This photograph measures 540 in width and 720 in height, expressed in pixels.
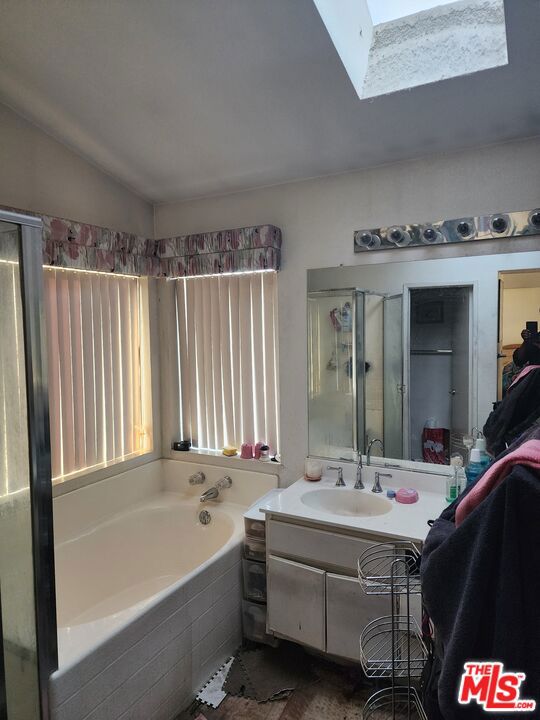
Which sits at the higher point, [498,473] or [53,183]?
[53,183]

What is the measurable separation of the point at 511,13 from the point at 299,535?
2053 mm

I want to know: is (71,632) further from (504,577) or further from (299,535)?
(504,577)

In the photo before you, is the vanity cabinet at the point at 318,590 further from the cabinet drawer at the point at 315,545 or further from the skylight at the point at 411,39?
the skylight at the point at 411,39

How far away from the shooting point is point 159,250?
2.78 m

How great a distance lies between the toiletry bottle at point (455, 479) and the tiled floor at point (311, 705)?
0.92 meters

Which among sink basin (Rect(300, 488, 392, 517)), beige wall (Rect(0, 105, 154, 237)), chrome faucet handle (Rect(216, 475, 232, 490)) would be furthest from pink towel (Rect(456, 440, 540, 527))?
beige wall (Rect(0, 105, 154, 237))

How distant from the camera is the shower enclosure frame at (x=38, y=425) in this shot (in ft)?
4.09

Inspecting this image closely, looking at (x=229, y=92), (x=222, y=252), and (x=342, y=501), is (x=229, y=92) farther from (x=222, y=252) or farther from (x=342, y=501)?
(x=342, y=501)

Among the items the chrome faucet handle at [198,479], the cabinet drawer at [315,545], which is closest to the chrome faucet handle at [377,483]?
the cabinet drawer at [315,545]

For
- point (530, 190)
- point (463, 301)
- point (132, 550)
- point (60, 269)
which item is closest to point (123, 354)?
point (60, 269)

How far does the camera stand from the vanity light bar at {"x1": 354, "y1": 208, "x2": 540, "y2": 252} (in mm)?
1884

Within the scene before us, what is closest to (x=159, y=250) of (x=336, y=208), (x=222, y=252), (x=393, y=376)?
(x=222, y=252)

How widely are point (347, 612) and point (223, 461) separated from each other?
118 cm

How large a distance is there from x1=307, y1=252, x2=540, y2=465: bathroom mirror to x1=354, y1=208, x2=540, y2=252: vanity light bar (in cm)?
10
